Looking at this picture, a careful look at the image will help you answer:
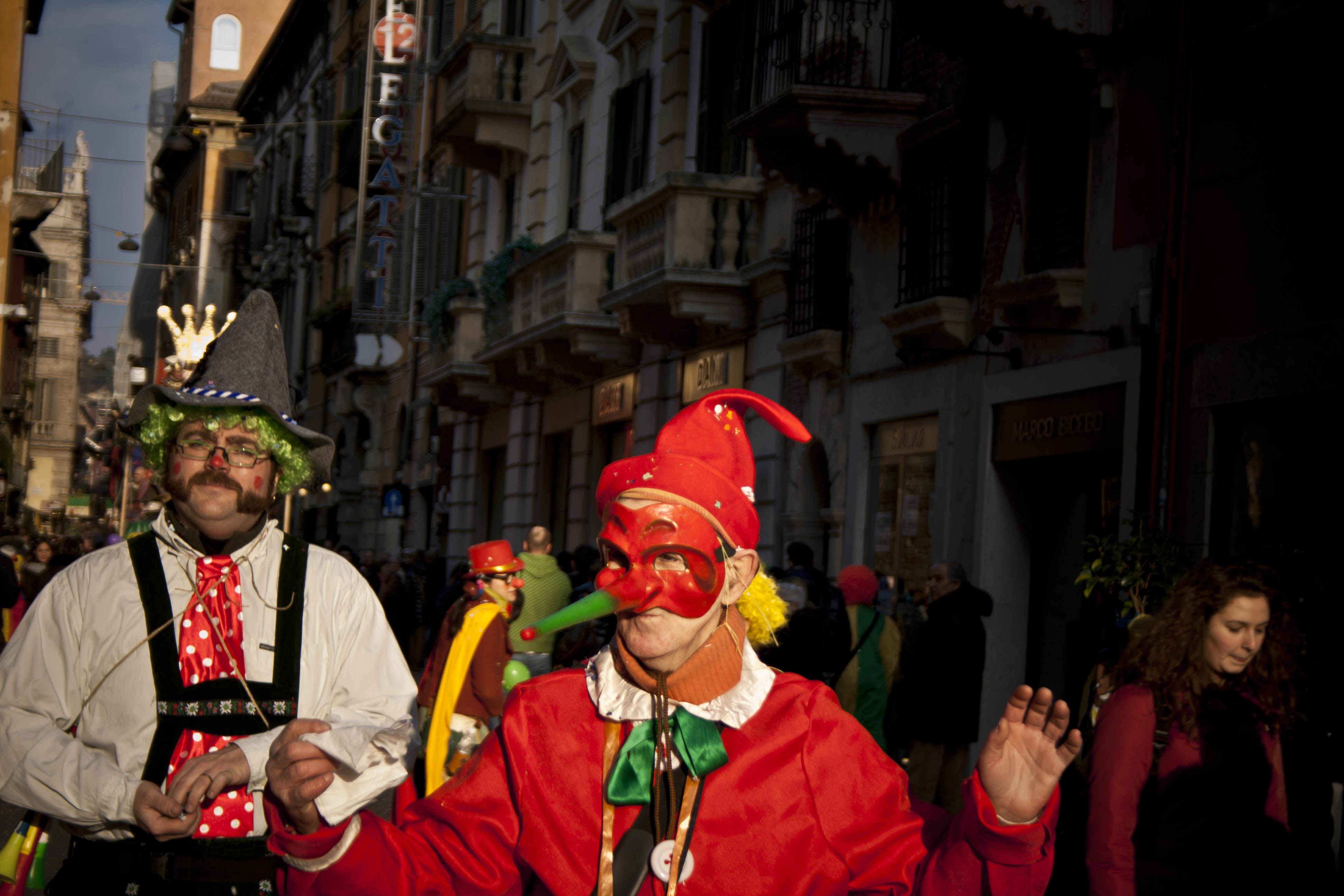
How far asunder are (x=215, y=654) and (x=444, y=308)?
23536 millimetres

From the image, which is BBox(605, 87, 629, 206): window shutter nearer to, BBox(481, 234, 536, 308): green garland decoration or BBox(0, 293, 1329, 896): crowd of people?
BBox(481, 234, 536, 308): green garland decoration

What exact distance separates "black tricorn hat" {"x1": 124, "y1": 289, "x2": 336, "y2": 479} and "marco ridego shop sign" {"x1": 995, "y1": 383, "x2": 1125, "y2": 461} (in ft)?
25.0

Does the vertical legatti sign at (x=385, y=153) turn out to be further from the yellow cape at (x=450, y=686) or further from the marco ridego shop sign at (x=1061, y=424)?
the yellow cape at (x=450, y=686)

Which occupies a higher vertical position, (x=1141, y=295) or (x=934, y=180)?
(x=934, y=180)

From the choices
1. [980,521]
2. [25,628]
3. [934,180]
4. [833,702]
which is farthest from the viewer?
[934,180]

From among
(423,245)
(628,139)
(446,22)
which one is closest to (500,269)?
(628,139)

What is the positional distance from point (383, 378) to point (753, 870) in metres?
32.8

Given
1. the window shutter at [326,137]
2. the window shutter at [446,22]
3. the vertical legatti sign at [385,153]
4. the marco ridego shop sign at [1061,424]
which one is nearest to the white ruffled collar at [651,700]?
the marco ridego shop sign at [1061,424]

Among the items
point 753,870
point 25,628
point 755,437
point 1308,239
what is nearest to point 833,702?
point 753,870

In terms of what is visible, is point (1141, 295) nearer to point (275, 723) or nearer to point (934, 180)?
point (934, 180)

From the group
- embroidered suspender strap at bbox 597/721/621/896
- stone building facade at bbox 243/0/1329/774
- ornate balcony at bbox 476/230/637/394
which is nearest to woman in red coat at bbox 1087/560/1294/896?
embroidered suspender strap at bbox 597/721/621/896

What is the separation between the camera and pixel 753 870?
3.03 meters

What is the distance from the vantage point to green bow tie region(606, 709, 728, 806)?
3.09m

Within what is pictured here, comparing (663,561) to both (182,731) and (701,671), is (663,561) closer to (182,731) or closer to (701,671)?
(701,671)
